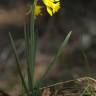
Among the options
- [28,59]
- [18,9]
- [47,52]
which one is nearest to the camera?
[28,59]

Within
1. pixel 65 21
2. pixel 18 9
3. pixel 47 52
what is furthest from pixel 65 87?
pixel 18 9

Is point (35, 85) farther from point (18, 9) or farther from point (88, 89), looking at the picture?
point (18, 9)

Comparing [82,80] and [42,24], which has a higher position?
[82,80]

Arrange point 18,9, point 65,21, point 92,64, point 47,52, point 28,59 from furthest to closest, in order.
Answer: point 18,9 < point 65,21 < point 47,52 < point 92,64 < point 28,59

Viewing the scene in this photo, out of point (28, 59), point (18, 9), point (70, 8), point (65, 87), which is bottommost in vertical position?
point (18, 9)

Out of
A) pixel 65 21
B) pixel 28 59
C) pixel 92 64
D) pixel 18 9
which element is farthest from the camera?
pixel 18 9

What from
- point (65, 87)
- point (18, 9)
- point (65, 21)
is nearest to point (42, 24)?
point (65, 21)

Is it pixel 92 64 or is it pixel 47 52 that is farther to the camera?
pixel 47 52

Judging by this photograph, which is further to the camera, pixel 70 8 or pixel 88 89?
pixel 70 8

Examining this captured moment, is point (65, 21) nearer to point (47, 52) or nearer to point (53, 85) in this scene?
point (47, 52)
